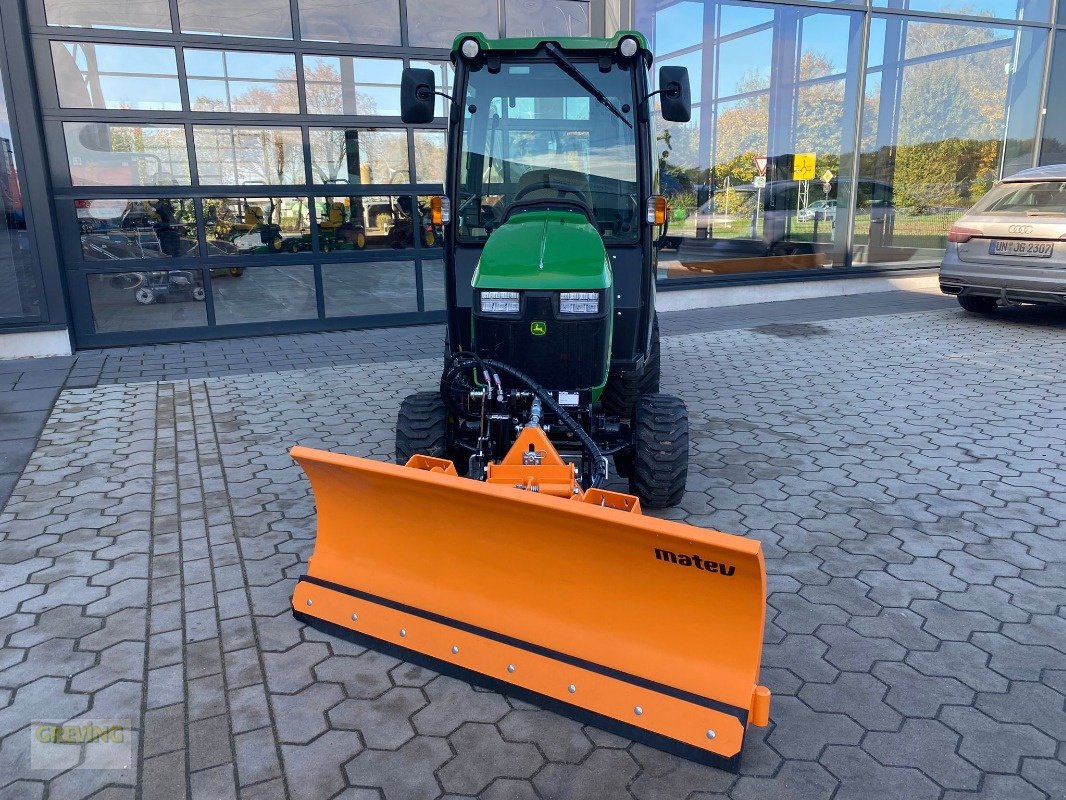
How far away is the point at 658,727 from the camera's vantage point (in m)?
2.38

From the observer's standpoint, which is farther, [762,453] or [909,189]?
[909,189]

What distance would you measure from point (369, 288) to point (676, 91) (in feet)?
19.7

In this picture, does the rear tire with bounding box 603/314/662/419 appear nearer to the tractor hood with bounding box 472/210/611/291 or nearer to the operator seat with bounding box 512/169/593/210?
Answer: the tractor hood with bounding box 472/210/611/291

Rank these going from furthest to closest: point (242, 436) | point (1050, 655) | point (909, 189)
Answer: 1. point (909, 189)
2. point (242, 436)
3. point (1050, 655)

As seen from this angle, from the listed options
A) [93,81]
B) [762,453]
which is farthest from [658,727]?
[93,81]

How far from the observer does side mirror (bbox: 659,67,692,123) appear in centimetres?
401

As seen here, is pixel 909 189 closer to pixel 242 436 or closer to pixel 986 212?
pixel 986 212

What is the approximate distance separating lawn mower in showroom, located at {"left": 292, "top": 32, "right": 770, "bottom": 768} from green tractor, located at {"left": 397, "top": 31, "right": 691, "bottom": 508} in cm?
1

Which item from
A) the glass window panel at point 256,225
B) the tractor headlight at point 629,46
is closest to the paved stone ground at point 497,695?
the tractor headlight at point 629,46

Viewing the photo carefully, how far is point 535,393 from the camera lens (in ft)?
11.6

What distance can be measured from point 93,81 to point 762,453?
24.5 feet

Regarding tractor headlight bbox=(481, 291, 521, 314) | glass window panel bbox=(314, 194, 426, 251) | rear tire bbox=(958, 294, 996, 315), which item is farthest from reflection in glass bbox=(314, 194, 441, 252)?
rear tire bbox=(958, 294, 996, 315)

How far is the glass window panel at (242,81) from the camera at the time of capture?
8.16m

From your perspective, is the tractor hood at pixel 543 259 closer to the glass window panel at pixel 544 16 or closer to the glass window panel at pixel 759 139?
the glass window panel at pixel 544 16
